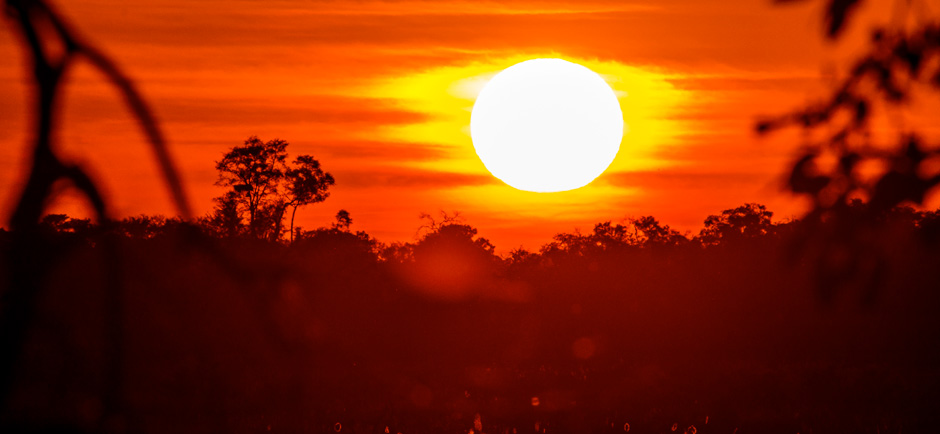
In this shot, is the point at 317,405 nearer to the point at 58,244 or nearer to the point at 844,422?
the point at 844,422

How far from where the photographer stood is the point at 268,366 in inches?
1283

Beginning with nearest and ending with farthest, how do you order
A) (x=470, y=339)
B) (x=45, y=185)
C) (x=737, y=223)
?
(x=45, y=185)
(x=470, y=339)
(x=737, y=223)

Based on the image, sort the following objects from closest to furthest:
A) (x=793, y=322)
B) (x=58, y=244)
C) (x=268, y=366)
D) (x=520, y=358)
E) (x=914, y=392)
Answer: (x=58, y=244), (x=914, y=392), (x=268, y=366), (x=520, y=358), (x=793, y=322)

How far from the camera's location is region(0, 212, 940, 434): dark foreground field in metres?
3.15

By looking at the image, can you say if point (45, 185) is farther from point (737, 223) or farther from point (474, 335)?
point (737, 223)

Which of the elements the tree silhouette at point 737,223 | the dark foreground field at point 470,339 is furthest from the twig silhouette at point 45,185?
the tree silhouette at point 737,223

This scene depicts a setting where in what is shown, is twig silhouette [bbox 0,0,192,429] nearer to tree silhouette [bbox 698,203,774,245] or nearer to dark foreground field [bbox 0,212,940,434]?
dark foreground field [bbox 0,212,940,434]

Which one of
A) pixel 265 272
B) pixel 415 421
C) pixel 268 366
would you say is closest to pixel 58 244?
pixel 265 272

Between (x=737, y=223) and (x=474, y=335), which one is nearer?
(x=474, y=335)

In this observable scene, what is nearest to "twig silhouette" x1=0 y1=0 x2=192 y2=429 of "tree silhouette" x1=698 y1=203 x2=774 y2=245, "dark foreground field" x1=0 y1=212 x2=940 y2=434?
"dark foreground field" x1=0 y1=212 x2=940 y2=434

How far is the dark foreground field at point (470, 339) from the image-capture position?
3152 millimetres

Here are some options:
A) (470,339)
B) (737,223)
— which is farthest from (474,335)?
(737,223)

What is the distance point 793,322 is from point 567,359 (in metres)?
10.3

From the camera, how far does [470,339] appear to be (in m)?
47.6
